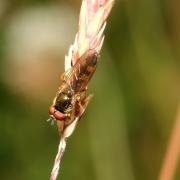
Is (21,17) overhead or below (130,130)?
overhead

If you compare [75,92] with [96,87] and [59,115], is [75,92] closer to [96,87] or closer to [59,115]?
[59,115]

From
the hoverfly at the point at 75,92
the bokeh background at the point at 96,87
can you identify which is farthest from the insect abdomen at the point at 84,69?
the bokeh background at the point at 96,87

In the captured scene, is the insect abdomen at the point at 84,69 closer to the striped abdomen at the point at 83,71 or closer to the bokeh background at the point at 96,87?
the striped abdomen at the point at 83,71

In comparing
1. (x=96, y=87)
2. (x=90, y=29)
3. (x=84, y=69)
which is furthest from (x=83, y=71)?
(x=96, y=87)

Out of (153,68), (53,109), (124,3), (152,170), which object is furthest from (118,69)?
(53,109)

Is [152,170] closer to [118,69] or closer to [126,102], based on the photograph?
[126,102]

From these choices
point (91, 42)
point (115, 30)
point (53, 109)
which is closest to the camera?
point (91, 42)
